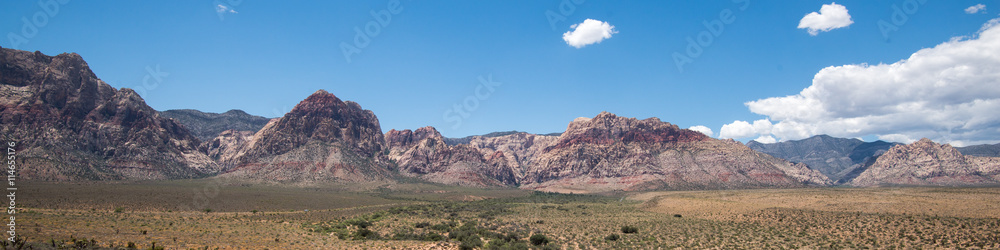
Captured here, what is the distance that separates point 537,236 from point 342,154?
154 m

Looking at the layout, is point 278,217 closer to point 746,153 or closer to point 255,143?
point 255,143

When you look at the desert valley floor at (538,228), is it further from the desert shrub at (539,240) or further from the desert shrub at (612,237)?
the desert shrub at (612,237)

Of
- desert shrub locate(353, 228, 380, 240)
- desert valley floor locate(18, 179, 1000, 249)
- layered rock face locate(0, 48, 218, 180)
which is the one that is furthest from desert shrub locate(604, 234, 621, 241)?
layered rock face locate(0, 48, 218, 180)

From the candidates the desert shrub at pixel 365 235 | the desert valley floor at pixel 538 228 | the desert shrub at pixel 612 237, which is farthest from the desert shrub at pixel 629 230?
the desert shrub at pixel 365 235

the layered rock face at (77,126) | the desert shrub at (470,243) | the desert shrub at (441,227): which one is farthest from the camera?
the layered rock face at (77,126)

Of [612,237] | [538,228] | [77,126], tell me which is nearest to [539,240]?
[612,237]

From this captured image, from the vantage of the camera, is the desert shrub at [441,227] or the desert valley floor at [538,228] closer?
the desert valley floor at [538,228]

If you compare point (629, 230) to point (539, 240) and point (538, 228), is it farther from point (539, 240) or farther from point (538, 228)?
point (539, 240)

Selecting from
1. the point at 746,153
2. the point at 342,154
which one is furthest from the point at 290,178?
the point at 746,153

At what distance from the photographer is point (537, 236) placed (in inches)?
1666

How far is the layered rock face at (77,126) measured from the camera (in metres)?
116

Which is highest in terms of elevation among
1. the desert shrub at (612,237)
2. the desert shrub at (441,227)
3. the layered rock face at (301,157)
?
the layered rock face at (301,157)

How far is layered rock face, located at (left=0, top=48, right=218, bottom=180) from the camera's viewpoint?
116 meters

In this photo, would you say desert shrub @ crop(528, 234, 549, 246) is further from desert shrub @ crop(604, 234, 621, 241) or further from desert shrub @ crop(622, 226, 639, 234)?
desert shrub @ crop(622, 226, 639, 234)
